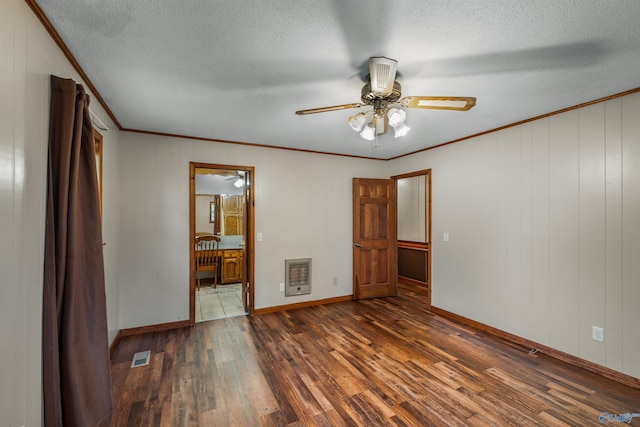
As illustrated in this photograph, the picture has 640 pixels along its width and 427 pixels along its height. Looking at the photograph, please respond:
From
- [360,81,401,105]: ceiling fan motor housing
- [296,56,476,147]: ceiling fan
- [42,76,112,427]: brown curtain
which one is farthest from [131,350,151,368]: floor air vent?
[360,81,401,105]: ceiling fan motor housing

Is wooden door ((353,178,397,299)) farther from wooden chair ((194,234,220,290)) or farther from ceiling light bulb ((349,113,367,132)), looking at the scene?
wooden chair ((194,234,220,290))

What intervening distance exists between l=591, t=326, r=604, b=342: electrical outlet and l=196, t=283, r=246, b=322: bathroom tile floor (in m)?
3.81

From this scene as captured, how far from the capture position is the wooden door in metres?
4.67

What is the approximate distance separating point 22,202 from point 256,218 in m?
2.77

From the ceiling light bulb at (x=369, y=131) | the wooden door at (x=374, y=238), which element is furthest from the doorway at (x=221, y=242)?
the ceiling light bulb at (x=369, y=131)

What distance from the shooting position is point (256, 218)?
400cm

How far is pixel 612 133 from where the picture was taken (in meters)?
2.40

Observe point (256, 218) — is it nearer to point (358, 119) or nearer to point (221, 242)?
point (358, 119)

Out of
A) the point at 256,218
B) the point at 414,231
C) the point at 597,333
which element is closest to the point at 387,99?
the point at 256,218

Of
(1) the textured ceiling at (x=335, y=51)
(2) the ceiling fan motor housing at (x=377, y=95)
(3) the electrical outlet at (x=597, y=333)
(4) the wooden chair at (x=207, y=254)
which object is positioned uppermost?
(1) the textured ceiling at (x=335, y=51)

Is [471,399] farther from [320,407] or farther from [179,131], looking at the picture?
[179,131]

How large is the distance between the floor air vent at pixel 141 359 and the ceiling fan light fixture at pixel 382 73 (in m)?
3.10

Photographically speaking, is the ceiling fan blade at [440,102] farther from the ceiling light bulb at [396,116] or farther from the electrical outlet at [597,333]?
the electrical outlet at [597,333]

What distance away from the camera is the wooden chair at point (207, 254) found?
5.18 meters
